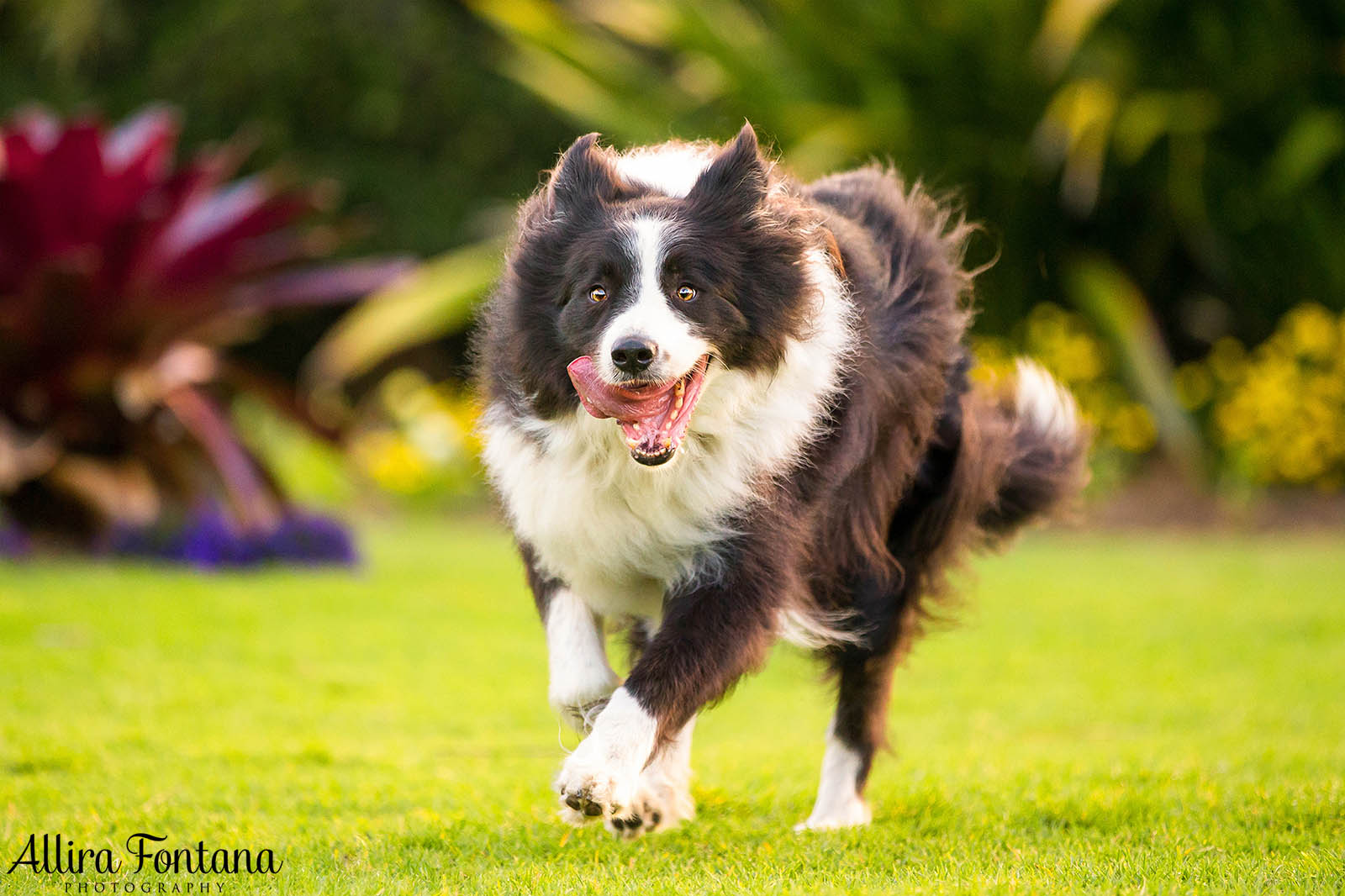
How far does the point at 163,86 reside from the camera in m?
15.6

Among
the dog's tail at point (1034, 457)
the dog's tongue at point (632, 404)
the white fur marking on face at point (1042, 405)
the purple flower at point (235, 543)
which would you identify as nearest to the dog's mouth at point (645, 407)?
the dog's tongue at point (632, 404)

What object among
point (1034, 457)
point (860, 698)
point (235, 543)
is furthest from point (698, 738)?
point (235, 543)

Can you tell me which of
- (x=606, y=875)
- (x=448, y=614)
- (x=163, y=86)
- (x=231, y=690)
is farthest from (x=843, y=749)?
(x=163, y=86)

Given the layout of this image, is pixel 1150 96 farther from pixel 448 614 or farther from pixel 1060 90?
pixel 448 614

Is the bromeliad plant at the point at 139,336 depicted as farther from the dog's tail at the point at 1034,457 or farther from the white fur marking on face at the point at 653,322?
the white fur marking on face at the point at 653,322

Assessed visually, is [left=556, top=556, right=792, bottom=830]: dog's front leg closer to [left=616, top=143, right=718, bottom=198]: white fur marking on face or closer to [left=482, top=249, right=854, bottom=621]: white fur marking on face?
[left=482, top=249, right=854, bottom=621]: white fur marking on face

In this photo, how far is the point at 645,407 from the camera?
3.38 meters

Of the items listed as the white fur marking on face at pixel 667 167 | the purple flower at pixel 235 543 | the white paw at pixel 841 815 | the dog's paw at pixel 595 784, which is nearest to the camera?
the dog's paw at pixel 595 784

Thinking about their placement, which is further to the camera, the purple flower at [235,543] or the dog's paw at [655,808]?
the purple flower at [235,543]

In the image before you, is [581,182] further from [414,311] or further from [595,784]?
[414,311]

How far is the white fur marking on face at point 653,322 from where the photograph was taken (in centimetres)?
332

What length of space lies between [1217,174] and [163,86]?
417 inches

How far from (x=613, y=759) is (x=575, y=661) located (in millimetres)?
462

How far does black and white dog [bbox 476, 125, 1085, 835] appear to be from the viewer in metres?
3.42
